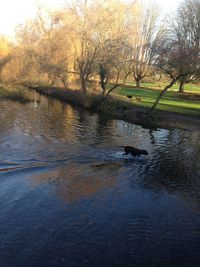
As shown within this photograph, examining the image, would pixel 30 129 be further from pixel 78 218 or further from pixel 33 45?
pixel 33 45

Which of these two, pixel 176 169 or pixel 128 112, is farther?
pixel 128 112

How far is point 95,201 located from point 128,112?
22.4m

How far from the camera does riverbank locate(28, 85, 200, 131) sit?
101ft

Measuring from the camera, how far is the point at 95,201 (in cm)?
1273

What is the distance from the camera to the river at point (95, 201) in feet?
30.9

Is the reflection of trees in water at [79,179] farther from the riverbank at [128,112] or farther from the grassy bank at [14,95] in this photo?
the grassy bank at [14,95]

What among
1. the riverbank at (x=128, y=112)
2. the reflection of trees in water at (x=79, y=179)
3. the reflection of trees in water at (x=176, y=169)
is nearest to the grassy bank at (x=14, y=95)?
the riverbank at (x=128, y=112)

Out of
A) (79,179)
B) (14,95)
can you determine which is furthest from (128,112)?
(79,179)

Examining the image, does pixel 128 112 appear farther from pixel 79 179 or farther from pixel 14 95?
pixel 79 179

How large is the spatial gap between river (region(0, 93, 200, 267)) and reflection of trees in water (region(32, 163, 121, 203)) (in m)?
0.04

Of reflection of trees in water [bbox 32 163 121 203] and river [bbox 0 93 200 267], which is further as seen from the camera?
reflection of trees in water [bbox 32 163 121 203]

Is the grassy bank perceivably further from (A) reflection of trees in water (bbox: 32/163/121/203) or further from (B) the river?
(A) reflection of trees in water (bbox: 32/163/121/203)

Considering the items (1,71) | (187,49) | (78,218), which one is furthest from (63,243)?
(1,71)

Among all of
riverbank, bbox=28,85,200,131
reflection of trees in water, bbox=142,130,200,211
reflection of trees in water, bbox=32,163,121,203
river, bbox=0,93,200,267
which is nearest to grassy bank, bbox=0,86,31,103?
riverbank, bbox=28,85,200,131
